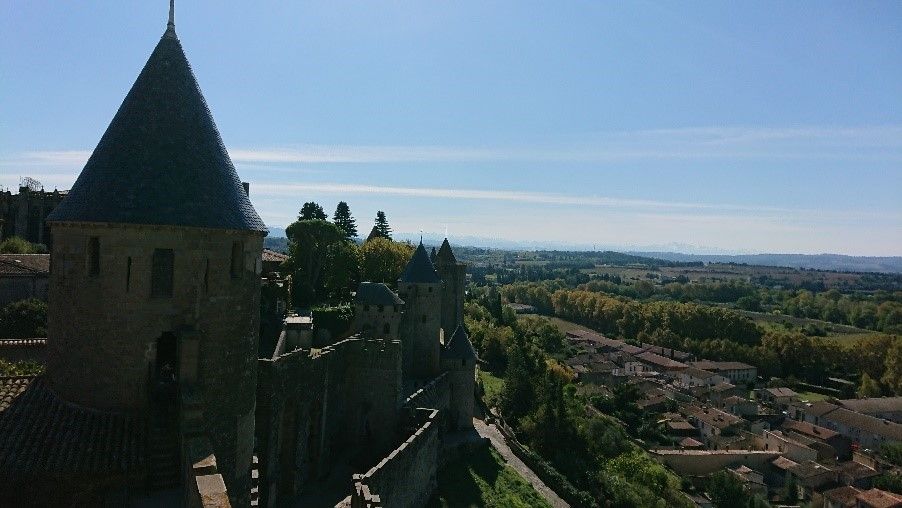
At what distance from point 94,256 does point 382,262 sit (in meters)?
45.9

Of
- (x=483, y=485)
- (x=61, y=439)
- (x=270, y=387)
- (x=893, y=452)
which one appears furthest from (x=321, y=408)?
(x=893, y=452)

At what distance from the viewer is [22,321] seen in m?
30.6

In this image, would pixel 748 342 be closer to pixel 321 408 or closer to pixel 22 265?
pixel 321 408

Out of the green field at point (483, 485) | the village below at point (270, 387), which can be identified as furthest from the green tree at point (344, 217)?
the green field at point (483, 485)

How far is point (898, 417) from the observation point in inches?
3469

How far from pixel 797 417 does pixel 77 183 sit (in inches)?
3826

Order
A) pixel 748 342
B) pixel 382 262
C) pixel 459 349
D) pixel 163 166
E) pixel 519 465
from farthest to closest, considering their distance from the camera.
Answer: pixel 748 342, pixel 382 262, pixel 519 465, pixel 459 349, pixel 163 166

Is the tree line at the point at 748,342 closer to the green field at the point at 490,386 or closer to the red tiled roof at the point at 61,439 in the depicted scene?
the green field at the point at 490,386

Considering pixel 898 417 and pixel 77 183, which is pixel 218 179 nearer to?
pixel 77 183

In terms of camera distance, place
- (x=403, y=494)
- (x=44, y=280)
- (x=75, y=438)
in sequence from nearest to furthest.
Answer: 1. (x=75, y=438)
2. (x=403, y=494)
3. (x=44, y=280)

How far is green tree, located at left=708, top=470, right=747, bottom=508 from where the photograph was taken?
54219 millimetres

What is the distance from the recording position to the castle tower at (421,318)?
37562 millimetres

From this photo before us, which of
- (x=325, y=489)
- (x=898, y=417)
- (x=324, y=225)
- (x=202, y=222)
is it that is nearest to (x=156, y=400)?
(x=202, y=222)

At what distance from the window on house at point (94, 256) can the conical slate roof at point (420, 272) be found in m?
27.0
